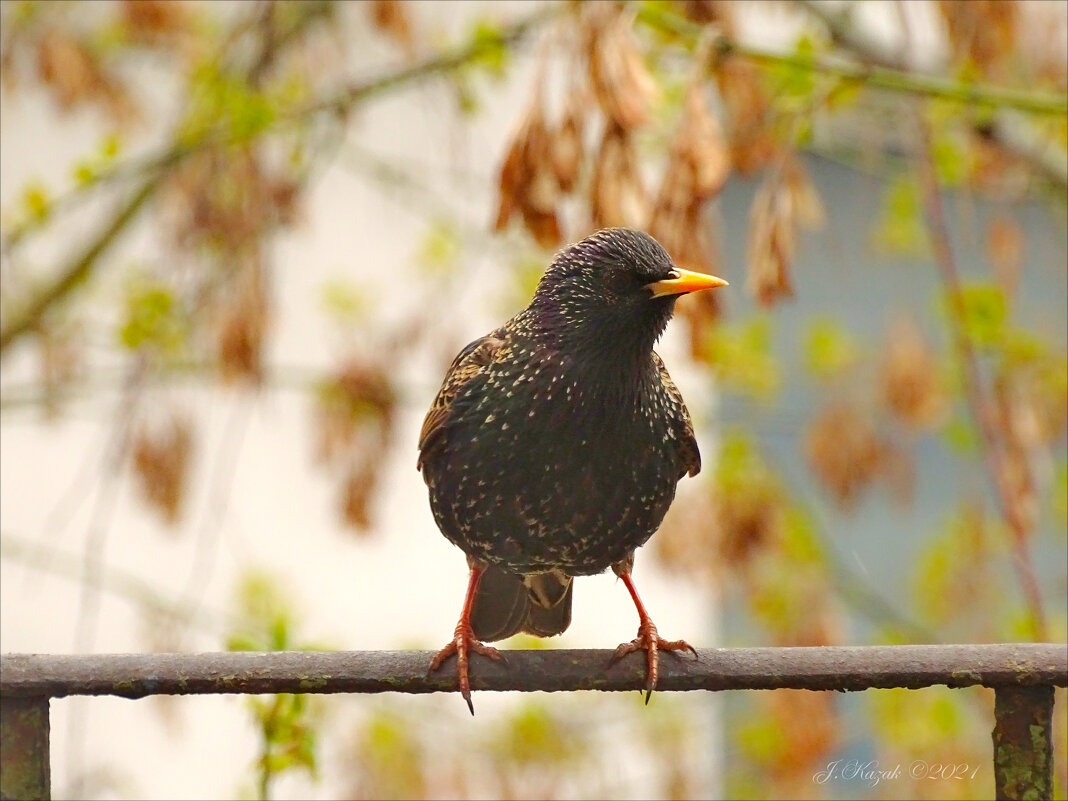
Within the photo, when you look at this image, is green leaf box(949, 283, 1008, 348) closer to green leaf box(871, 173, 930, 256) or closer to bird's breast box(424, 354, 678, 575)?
green leaf box(871, 173, 930, 256)

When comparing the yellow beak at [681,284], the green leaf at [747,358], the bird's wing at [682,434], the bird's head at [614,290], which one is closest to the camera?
the yellow beak at [681,284]

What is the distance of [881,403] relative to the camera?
530cm

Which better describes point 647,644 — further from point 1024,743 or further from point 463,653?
point 1024,743

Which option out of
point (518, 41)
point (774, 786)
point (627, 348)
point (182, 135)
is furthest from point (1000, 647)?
point (774, 786)

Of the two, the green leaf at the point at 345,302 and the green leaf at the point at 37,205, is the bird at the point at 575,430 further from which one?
the green leaf at the point at 345,302

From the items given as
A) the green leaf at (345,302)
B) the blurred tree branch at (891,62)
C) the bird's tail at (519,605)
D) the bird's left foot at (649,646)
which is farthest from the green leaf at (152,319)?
the bird's left foot at (649,646)

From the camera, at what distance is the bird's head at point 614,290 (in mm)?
2062

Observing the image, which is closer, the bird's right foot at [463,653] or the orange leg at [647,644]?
the bird's right foot at [463,653]

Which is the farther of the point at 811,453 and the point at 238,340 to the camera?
the point at 811,453

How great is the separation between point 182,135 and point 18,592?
10.1ft

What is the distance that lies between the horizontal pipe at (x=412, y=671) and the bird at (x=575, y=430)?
379 millimetres

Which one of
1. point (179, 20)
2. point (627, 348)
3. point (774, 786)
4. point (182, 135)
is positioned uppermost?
point (179, 20)

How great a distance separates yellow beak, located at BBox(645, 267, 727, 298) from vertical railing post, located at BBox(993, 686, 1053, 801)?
26.8 inches

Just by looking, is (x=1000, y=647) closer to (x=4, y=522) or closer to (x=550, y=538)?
(x=550, y=538)
